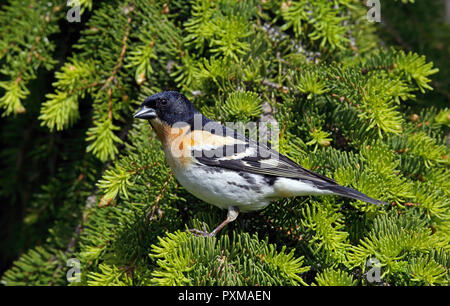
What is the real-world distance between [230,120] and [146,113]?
0.55 m

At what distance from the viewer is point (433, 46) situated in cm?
418

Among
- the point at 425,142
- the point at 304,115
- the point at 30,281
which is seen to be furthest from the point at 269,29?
the point at 30,281

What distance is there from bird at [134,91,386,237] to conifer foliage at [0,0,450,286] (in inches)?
4.0

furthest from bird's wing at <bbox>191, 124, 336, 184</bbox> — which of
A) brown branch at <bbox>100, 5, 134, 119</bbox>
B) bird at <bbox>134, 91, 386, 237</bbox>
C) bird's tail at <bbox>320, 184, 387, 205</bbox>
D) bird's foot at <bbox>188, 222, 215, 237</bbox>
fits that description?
brown branch at <bbox>100, 5, 134, 119</bbox>

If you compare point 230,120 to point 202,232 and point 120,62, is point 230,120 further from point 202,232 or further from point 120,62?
point 120,62

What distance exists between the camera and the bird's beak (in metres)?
2.97

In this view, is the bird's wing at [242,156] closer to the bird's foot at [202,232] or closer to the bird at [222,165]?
the bird at [222,165]

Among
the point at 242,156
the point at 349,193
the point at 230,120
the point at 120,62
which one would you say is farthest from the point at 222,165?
the point at 120,62

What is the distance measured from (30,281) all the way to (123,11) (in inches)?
80.1

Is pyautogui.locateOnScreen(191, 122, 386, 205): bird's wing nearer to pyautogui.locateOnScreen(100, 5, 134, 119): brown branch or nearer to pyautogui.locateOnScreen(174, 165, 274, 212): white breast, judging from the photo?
pyautogui.locateOnScreen(174, 165, 274, 212): white breast

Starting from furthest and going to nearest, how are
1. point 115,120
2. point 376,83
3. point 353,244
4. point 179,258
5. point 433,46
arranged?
point 433,46 → point 115,120 → point 376,83 → point 353,244 → point 179,258

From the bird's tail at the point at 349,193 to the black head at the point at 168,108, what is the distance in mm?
1068

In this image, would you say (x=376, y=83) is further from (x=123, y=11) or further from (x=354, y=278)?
(x=123, y=11)

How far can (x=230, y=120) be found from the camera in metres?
2.97
